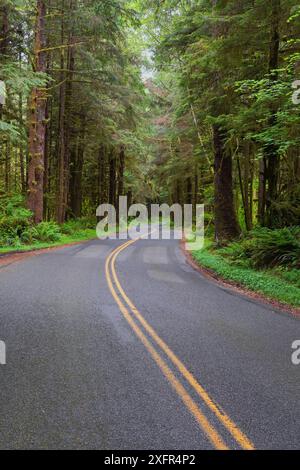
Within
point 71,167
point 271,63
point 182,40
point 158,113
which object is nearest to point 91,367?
point 271,63

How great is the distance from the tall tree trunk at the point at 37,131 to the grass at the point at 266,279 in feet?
35.5

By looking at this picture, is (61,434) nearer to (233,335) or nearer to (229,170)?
(233,335)

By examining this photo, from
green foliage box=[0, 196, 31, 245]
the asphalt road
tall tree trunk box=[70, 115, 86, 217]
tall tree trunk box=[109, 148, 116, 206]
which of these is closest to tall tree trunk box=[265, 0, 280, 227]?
the asphalt road

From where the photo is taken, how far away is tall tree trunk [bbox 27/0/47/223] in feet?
65.3

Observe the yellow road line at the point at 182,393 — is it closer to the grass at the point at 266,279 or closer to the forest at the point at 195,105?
the grass at the point at 266,279

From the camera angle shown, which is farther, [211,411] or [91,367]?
[91,367]

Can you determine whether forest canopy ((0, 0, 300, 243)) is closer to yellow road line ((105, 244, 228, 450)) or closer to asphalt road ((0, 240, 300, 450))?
asphalt road ((0, 240, 300, 450))

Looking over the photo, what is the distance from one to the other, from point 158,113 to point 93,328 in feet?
118

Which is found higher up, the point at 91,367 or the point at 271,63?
the point at 271,63

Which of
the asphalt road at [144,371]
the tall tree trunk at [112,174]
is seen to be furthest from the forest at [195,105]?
the tall tree trunk at [112,174]

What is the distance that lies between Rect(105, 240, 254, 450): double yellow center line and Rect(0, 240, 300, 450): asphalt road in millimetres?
15
